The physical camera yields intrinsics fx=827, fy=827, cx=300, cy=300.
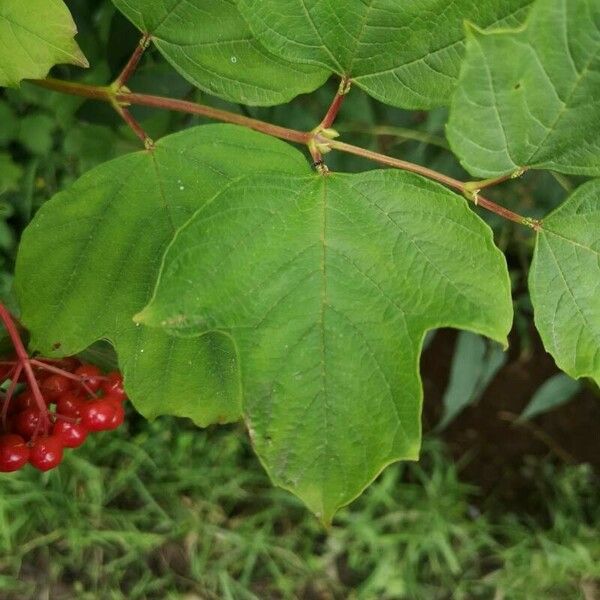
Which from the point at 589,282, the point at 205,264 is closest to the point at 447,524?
the point at 589,282

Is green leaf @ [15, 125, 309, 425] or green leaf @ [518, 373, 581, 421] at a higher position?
green leaf @ [15, 125, 309, 425]

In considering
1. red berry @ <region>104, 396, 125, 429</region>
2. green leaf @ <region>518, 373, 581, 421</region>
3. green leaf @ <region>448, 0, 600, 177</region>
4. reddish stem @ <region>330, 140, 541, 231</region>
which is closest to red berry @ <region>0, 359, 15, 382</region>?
red berry @ <region>104, 396, 125, 429</region>

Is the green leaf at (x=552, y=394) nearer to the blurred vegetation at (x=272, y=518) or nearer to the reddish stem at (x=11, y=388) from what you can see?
the blurred vegetation at (x=272, y=518)

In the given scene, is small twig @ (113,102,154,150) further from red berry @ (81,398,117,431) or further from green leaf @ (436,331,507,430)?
green leaf @ (436,331,507,430)

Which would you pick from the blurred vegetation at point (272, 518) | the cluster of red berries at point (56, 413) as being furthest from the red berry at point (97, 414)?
the blurred vegetation at point (272, 518)

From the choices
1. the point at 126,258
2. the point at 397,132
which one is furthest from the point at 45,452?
the point at 397,132

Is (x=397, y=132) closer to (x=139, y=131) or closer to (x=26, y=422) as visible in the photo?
(x=139, y=131)
